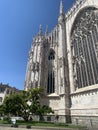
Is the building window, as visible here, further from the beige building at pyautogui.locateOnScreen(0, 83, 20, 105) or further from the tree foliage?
the beige building at pyautogui.locateOnScreen(0, 83, 20, 105)

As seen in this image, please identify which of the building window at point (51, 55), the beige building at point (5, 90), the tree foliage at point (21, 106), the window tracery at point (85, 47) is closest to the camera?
the tree foliage at point (21, 106)

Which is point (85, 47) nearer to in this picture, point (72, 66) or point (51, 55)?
point (72, 66)

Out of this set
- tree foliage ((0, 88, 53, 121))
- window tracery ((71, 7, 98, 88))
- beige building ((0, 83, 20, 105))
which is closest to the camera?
tree foliage ((0, 88, 53, 121))

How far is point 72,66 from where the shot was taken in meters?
33.9

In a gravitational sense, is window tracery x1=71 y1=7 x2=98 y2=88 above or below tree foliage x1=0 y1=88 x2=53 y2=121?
above

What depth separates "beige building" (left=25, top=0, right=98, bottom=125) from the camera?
2702 cm

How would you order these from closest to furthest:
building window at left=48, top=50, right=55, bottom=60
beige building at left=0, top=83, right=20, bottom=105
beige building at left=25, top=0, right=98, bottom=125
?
beige building at left=25, top=0, right=98, bottom=125 < building window at left=48, top=50, right=55, bottom=60 < beige building at left=0, top=83, right=20, bottom=105

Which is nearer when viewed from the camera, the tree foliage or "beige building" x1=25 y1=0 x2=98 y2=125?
the tree foliage

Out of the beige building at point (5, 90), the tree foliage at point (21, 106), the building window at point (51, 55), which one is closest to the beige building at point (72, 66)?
the building window at point (51, 55)

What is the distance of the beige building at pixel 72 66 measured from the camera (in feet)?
88.6

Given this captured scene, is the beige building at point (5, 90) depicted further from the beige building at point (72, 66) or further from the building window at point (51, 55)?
the building window at point (51, 55)

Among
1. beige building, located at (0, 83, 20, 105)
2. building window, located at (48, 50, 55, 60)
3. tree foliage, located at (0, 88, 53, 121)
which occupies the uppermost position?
building window, located at (48, 50, 55, 60)

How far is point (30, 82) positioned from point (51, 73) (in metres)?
6.32

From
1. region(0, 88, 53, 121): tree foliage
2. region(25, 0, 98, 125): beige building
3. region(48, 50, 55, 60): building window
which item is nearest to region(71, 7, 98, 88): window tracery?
region(25, 0, 98, 125): beige building
